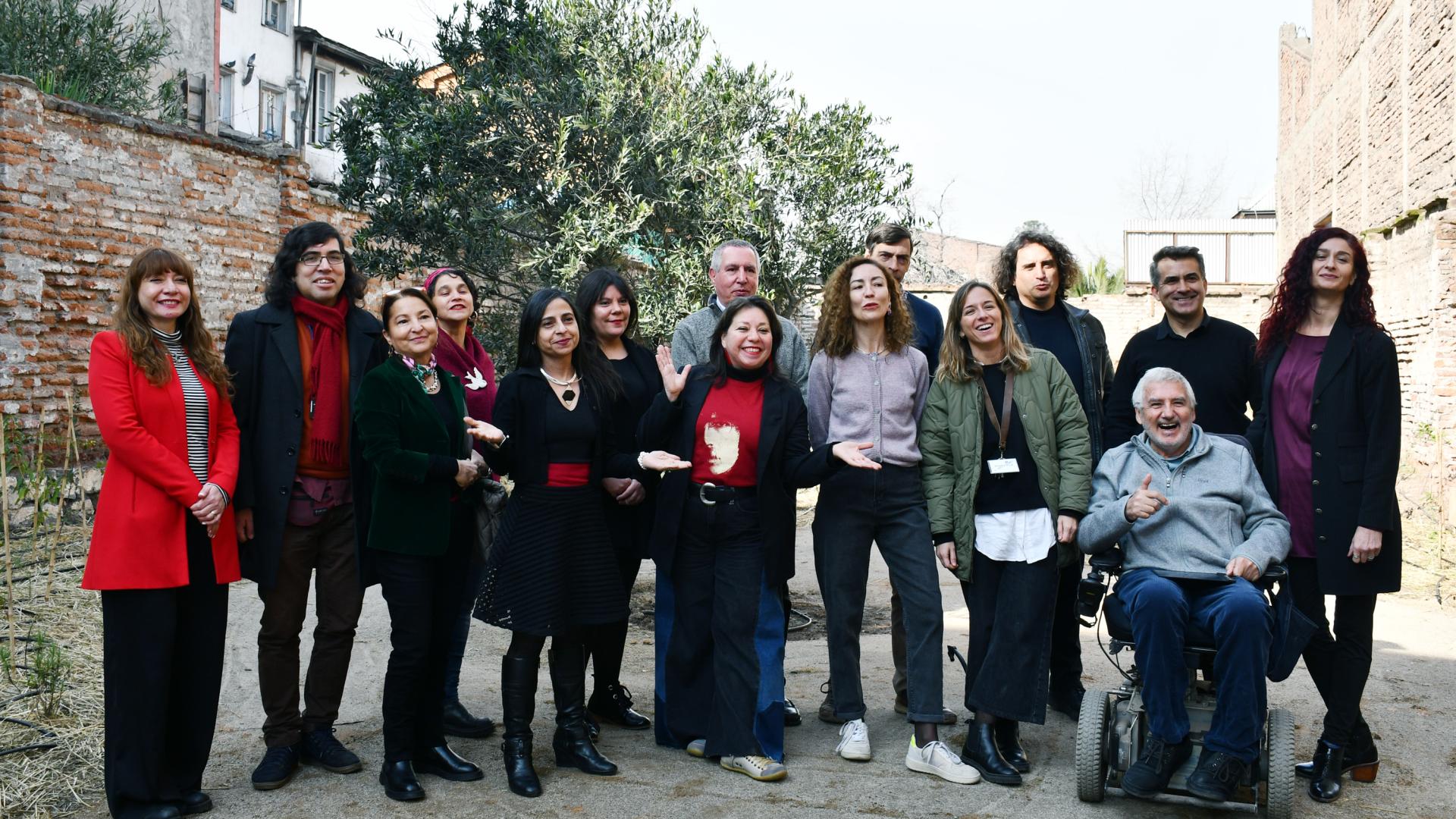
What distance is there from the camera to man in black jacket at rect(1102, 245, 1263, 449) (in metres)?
4.47

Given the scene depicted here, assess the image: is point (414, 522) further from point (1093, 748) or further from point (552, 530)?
point (1093, 748)

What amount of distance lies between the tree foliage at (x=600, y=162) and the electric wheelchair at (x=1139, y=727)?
5.68 metres

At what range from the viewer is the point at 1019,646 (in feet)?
13.5

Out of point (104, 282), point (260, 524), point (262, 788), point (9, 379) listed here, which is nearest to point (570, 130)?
point (104, 282)

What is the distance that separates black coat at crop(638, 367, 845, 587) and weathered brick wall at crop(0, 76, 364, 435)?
6771 mm

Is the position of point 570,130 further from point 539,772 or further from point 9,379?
point 539,772

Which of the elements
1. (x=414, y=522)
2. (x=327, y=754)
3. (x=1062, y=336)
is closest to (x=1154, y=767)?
(x=1062, y=336)

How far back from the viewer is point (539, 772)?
13.5 feet

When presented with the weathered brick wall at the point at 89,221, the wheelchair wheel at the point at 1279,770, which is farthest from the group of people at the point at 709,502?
the weathered brick wall at the point at 89,221

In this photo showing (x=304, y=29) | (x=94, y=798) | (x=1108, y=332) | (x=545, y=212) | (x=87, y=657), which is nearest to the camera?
(x=94, y=798)

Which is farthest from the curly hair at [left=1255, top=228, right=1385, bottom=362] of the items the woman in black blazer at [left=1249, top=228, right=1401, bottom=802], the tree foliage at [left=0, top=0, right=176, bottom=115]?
the tree foliage at [left=0, top=0, right=176, bottom=115]

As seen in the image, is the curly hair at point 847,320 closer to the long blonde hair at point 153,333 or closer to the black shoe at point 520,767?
the black shoe at point 520,767

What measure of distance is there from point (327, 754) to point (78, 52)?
1262 cm

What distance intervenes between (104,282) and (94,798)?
22.4 feet
